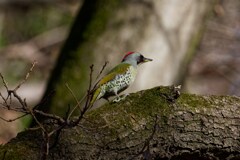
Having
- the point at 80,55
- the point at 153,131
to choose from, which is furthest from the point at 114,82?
the point at 80,55

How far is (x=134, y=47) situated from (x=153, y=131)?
4.03 metres

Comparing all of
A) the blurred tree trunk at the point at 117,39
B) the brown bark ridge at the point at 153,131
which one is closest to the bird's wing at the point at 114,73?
the brown bark ridge at the point at 153,131

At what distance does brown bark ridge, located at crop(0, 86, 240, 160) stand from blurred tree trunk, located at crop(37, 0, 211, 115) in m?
3.54

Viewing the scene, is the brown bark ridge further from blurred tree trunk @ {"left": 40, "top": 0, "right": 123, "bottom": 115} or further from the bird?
blurred tree trunk @ {"left": 40, "top": 0, "right": 123, "bottom": 115}

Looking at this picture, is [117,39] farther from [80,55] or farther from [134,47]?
[80,55]

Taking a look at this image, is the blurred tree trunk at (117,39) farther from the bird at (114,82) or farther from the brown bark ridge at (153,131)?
the brown bark ridge at (153,131)

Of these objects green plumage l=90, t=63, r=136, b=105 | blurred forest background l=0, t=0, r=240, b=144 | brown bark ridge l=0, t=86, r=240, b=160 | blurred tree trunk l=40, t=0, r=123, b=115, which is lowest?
brown bark ridge l=0, t=86, r=240, b=160

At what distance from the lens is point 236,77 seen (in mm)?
12547

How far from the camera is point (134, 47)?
8.00m

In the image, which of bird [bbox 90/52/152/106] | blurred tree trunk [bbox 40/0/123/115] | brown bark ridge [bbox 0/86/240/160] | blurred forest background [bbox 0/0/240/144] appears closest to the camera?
brown bark ridge [bbox 0/86/240/160]

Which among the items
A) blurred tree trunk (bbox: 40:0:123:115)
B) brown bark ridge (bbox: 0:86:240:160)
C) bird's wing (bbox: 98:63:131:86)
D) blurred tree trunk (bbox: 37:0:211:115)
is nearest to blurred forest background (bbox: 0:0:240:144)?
blurred tree trunk (bbox: 37:0:211:115)

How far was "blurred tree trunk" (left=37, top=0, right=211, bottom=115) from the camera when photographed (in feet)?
25.9

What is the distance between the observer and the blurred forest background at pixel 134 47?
820cm

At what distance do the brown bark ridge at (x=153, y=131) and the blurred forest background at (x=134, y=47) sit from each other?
360 cm
